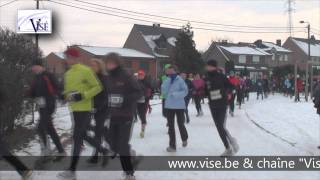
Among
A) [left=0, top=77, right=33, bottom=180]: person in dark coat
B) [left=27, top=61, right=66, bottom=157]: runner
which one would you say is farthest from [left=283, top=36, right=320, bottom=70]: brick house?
[left=0, top=77, right=33, bottom=180]: person in dark coat

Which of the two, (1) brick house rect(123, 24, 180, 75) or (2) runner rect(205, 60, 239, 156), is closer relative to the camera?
(2) runner rect(205, 60, 239, 156)

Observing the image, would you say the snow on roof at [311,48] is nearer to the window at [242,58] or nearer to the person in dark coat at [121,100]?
the window at [242,58]

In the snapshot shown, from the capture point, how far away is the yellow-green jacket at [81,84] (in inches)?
Result: 316

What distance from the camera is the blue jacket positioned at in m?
10.7

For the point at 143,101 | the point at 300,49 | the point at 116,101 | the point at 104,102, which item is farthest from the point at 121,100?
the point at 300,49

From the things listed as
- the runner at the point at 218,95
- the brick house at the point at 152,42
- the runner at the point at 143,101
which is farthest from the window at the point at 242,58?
the runner at the point at 218,95

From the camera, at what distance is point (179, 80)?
10922 mm

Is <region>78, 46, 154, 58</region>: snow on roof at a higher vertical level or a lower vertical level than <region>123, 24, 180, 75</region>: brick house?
lower

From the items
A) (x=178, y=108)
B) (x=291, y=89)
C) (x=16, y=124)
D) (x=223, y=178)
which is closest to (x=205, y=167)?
(x=223, y=178)

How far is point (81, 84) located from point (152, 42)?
7170 cm

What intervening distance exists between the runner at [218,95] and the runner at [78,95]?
102 inches

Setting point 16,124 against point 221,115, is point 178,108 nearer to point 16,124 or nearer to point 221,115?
point 221,115

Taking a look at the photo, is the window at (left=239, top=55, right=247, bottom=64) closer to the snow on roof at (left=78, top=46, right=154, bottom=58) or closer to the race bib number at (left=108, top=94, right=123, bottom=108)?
the snow on roof at (left=78, top=46, right=154, bottom=58)

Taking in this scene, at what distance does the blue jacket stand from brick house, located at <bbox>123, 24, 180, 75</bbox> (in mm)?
65088
